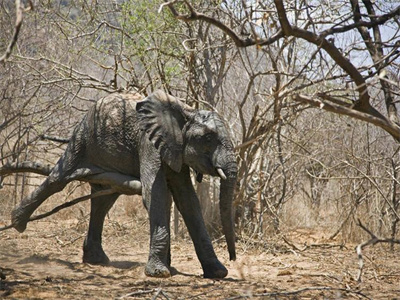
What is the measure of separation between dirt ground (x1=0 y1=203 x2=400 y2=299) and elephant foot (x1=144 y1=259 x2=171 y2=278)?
0.28 ft

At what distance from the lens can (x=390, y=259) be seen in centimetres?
799

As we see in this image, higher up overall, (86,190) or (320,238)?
(86,190)

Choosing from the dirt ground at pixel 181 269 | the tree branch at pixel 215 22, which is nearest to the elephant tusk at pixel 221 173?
the dirt ground at pixel 181 269

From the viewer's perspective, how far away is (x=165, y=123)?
6.51 meters

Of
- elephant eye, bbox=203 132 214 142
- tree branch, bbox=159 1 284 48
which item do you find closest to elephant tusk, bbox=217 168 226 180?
elephant eye, bbox=203 132 214 142

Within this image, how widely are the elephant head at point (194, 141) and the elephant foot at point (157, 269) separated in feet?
2.13

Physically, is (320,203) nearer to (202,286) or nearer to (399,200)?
(399,200)

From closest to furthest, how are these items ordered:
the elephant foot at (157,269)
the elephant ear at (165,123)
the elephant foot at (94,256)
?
the elephant foot at (157,269), the elephant ear at (165,123), the elephant foot at (94,256)

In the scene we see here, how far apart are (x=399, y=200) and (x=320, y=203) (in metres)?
2.64

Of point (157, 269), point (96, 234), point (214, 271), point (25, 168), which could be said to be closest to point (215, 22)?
point (157, 269)

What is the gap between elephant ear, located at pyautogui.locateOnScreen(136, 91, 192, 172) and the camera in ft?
21.1

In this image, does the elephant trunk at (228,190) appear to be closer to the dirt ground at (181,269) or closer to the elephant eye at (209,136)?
the elephant eye at (209,136)

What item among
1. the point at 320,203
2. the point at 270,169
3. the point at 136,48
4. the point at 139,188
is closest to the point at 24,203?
the point at 139,188

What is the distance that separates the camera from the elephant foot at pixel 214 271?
649 centimetres
